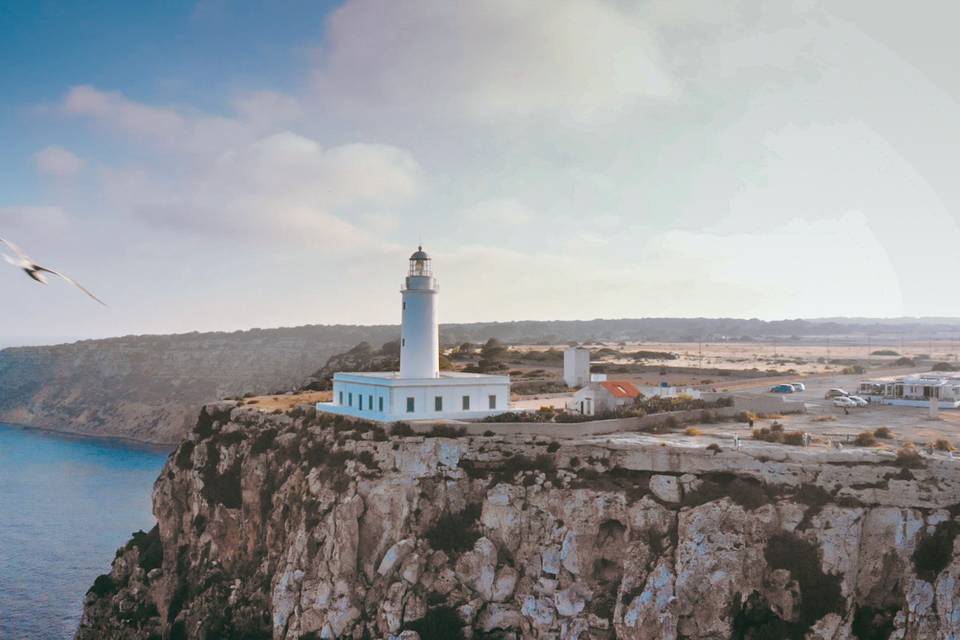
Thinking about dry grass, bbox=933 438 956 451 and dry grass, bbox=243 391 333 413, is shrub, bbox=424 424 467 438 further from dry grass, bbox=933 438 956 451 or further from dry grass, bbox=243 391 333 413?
dry grass, bbox=933 438 956 451

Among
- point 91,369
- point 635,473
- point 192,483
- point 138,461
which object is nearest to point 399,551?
point 635,473

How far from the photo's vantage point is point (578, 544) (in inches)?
797

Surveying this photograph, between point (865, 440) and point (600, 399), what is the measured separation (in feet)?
29.2

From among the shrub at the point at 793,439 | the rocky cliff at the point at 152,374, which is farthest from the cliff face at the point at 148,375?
the shrub at the point at 793,439

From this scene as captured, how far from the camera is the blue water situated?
1201 inches

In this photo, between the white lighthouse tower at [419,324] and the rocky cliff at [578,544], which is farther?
the white lighthouse tower at [419,324]

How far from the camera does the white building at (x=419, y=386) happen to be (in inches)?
1017

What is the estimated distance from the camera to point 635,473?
20906 mm

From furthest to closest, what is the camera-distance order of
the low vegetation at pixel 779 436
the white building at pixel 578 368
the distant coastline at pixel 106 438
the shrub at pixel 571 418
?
the distant coastline at pixel 106 438
the white building at pixel 578 368
the shrub at pixel 571 418
the low vegetation at pixel 779 436

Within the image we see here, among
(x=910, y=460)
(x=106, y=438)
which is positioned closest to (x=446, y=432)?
(x=910, y=460)

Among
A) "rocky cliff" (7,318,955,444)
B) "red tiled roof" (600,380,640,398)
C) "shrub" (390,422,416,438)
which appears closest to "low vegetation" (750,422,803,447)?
"red tiled roof" (600,380,640,398)

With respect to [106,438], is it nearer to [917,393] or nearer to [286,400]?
[286,400]

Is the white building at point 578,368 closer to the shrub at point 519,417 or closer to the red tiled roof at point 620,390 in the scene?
the red tiled roof at point 620,390

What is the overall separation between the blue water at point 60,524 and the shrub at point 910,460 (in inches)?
1155
